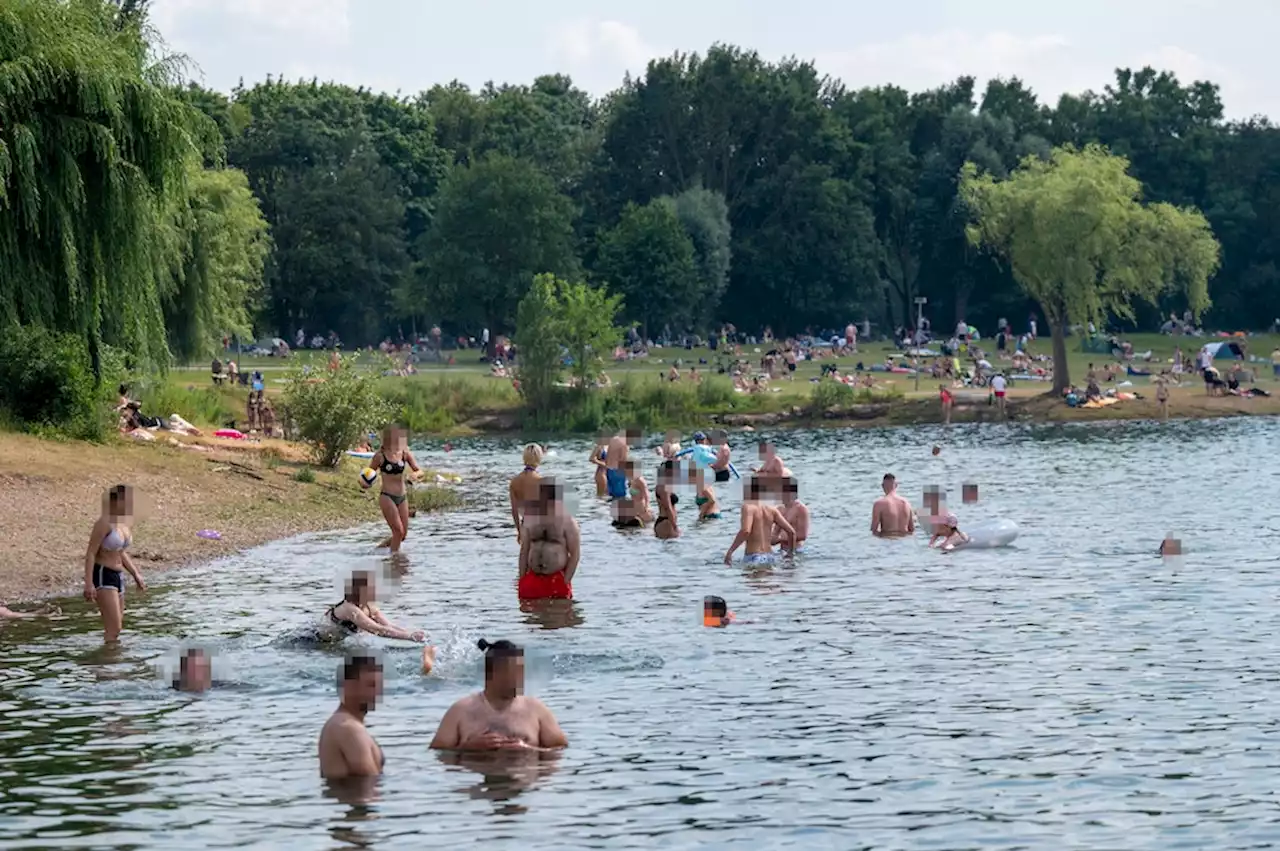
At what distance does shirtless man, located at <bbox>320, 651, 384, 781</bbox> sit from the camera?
12633 mm

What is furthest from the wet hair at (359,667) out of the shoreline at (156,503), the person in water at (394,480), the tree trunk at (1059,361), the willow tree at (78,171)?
the tree trunk at (1059,361)

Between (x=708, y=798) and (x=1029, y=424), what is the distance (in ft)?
182

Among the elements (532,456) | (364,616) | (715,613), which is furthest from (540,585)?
(364,616)

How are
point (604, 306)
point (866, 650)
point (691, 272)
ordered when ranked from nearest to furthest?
point (866, 650) < point (604, 306) < point (691, 272)

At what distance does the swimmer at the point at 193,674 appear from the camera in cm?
→ 1689

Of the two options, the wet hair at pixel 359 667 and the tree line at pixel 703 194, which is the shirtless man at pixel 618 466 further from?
the tree line at pixel 703 194

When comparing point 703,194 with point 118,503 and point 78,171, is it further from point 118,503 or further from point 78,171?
point 118,503

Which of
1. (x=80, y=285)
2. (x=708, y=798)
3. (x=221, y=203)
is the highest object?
(x=221, y=203)

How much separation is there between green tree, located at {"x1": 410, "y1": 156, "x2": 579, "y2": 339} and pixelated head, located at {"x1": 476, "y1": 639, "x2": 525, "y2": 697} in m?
80.4

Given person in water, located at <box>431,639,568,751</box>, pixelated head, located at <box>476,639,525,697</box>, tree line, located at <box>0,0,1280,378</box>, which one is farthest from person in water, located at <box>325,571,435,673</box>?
tree line, located at <box>0,0,1280,378</box>

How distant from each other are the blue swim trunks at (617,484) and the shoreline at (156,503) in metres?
4.03

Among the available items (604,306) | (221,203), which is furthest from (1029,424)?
(221,203)

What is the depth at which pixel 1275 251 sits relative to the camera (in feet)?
351

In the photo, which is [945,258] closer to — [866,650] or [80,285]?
[80,285]
